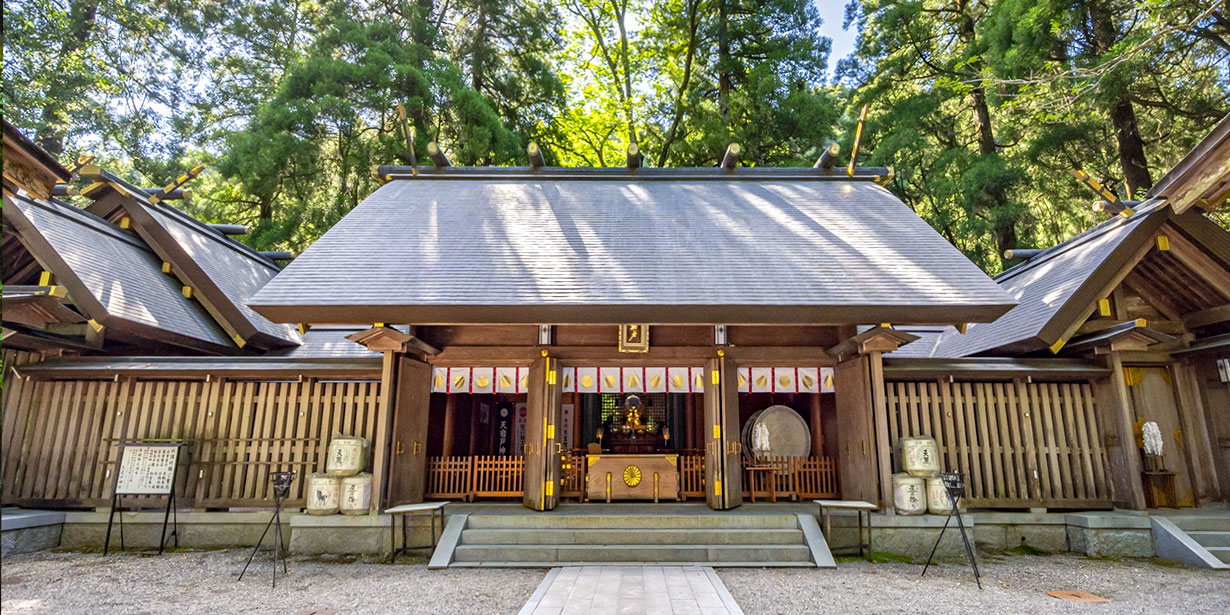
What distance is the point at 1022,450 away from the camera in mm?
8047

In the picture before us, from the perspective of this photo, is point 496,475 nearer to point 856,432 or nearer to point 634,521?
point 634,521

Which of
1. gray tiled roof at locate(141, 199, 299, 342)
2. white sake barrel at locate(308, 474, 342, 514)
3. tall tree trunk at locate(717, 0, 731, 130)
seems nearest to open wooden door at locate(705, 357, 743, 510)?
white sake barrel at locate(308, 474, 342, 514)

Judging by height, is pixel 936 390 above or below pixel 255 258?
below

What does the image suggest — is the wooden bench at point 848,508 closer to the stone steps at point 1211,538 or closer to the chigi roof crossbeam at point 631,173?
the stone steps at point 1211,538

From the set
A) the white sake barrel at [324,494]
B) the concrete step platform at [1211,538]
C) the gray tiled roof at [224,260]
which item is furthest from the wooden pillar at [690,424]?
the gray tiled roof at [224,260]

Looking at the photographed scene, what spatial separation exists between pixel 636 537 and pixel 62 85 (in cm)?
1825

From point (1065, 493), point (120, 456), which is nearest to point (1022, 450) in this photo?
point (1065, 493)

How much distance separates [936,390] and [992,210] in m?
8.05

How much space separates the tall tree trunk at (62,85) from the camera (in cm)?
1461

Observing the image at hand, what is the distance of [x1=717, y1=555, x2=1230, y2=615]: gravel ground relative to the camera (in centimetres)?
537

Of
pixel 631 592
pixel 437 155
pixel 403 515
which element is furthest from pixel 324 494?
pixel 437 155

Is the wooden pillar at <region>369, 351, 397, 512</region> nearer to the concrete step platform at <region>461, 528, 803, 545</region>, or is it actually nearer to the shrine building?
the shrine building

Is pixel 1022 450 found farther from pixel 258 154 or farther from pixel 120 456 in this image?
pixel 258 154

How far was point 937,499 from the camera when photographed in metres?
7.45
